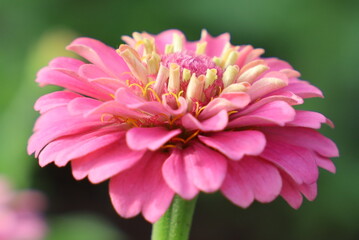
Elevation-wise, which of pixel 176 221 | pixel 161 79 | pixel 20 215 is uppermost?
pixel 161 79

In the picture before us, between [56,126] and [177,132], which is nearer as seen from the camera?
[177,132]

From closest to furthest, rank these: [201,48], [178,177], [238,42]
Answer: [178,177], [201,48], [238,42]

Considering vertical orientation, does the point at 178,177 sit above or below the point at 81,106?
below

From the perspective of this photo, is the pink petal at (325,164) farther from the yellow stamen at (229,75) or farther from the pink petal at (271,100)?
the yellow stamen at (229,75)

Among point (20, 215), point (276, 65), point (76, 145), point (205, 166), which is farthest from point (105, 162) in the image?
point (20, 215)

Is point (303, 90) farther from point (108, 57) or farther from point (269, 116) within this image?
point (108, 57)

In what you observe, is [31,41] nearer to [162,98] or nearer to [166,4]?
[166,4]
